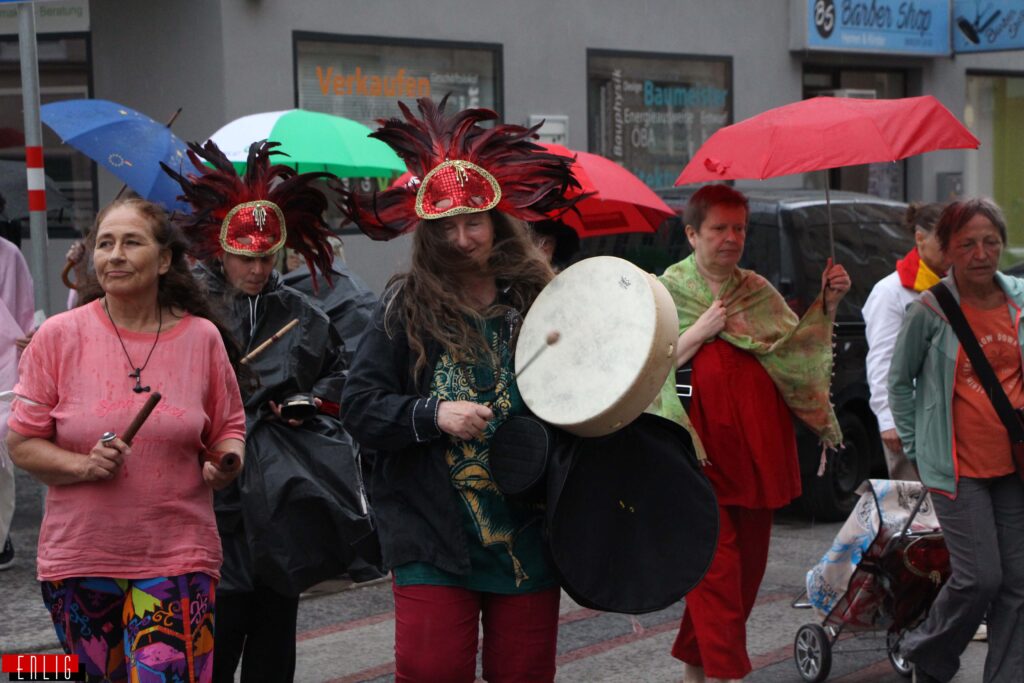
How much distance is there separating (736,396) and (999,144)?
15.4 m

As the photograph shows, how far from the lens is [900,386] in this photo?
18.8 feet

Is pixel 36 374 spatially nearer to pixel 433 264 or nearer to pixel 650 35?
pixel 433 264

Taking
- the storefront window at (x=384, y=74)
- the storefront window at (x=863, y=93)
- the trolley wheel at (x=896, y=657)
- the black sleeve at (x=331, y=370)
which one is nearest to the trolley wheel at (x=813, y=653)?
the trolley wheel at (x=896, y=657)

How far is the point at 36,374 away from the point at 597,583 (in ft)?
4.94

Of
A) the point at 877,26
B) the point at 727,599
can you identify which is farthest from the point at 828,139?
the point at 877,26

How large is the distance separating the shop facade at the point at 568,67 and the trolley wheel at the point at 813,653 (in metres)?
7.15

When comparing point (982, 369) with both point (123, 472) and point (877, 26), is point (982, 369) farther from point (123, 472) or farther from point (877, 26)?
point (877, 26)

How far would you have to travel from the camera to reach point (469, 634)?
403cm

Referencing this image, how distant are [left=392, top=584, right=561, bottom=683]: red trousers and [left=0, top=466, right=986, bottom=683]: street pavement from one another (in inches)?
89.9

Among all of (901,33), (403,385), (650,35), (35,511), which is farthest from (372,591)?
(901,33)

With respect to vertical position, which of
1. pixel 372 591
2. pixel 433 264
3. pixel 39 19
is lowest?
pixel 372 591

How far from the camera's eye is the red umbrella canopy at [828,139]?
18.9ft

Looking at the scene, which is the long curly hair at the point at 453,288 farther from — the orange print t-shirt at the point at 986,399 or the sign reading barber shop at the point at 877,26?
the sign reading barber shop at the point at 877,26

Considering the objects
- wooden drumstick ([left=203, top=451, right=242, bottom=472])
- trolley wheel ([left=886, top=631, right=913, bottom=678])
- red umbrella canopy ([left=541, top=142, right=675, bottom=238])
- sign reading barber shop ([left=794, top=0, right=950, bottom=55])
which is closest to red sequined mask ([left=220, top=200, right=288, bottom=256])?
wooden drumstick ([left=203, top=451, right=242, bottom=472])
